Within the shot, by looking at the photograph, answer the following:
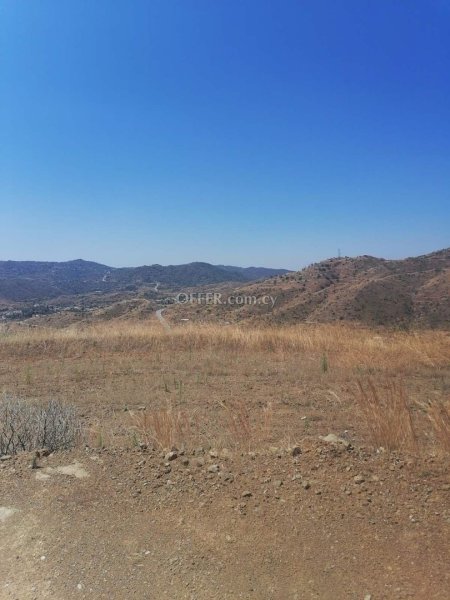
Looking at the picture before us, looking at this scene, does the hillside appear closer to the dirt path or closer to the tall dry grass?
the tall dry grass

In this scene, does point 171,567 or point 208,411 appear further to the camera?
point 208,411

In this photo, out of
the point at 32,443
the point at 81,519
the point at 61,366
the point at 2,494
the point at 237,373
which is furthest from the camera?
the point at 61,366

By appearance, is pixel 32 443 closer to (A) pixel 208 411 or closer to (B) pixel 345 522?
(A) pixel 208 411

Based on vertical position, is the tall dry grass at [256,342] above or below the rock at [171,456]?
above

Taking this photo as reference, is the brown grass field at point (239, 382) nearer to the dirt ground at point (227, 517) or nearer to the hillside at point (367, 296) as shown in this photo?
the dirt ground at point (227, 517)

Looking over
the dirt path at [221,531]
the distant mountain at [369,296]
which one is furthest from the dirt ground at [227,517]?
the distant mountain at [369,296]

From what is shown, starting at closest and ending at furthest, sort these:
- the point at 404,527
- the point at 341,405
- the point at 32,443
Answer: the point at 404,527, the point at 32,443, the point at 341,405

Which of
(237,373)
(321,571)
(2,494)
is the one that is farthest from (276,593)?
(237,373)
